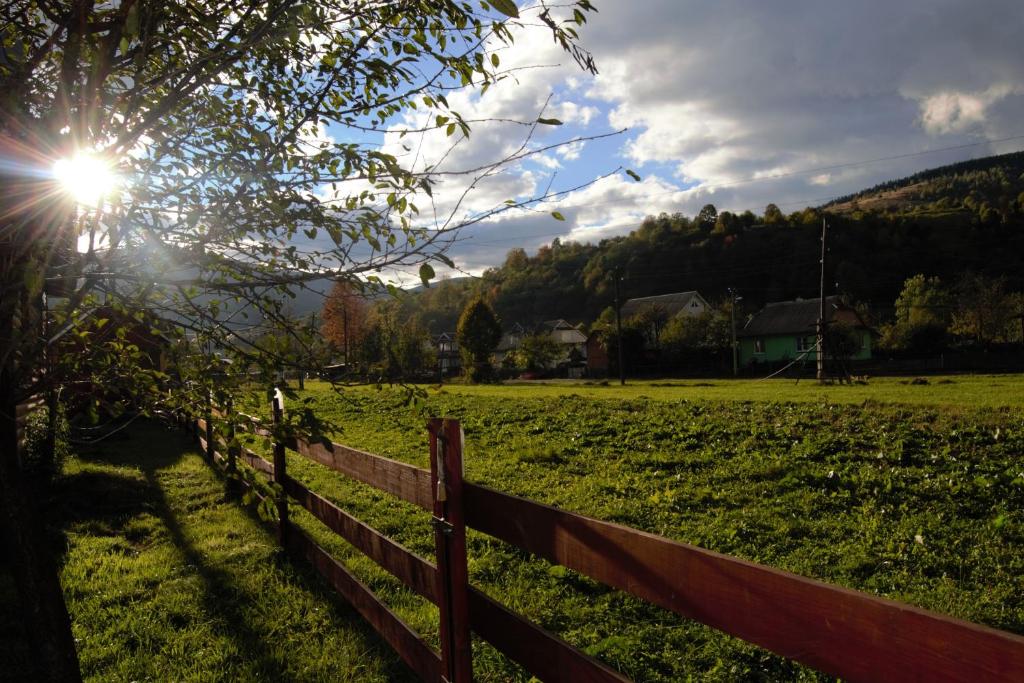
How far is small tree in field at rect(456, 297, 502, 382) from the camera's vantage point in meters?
55.0

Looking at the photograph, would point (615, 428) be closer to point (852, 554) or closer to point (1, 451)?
point (852, 554)

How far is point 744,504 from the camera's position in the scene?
7996 millimetres

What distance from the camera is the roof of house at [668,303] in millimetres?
82875

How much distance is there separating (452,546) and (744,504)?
607 cm

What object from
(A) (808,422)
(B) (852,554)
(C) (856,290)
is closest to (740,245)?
(C) (856,290)

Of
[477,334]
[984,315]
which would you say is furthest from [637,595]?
[984,315]

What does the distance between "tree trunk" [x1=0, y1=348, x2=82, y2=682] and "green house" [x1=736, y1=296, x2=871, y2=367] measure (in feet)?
212

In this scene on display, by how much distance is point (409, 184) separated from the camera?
2.67m

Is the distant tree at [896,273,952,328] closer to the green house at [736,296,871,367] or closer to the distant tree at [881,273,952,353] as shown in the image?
the distant tree at [881,273,952,353]

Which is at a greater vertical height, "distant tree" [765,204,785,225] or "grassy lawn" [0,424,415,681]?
"distant tree" [765,204,785,225]

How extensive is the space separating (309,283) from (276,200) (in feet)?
1.45

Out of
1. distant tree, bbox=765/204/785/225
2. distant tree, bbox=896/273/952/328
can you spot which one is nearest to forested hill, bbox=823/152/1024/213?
distant tree, bbox=765/204/785/225

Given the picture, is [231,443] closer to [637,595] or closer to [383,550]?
[383,550]

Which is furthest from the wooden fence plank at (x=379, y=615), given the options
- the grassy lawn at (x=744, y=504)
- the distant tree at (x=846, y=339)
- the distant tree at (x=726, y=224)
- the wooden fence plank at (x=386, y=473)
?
the distant tree at (x=726, y=224)
